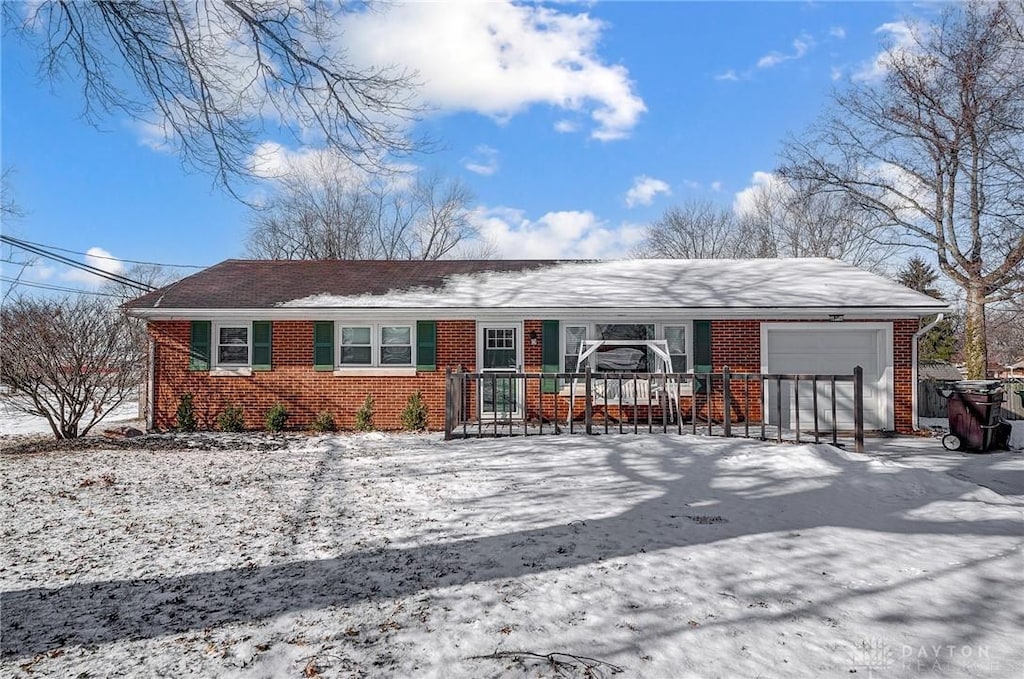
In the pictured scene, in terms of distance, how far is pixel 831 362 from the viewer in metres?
11.6

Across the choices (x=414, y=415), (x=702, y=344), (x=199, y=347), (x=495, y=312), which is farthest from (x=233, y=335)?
(x=702, y=344)

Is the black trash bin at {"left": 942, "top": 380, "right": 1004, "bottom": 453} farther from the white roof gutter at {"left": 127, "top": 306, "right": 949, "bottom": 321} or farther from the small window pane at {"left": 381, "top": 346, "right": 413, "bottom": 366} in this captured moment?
the small window pane at {"left": 381, "top": 346, "right": 413, "bottom": 366}

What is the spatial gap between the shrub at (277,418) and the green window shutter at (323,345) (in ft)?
3.39

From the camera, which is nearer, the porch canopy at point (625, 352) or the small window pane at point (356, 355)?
the porch canopy at point (625, 352)

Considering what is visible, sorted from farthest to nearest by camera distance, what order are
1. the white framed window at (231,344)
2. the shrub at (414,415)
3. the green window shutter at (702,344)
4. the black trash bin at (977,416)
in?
the white framed window at (231,344)
the green window shutter at (702,344)
the shrub at (414,415)
the black trash bin at (977,416)

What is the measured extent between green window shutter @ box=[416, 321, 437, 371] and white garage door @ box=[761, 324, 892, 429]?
643 cm

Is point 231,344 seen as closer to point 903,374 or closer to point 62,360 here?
point 62,360

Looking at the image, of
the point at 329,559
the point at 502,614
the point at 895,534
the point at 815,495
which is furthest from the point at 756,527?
the point at 329,559

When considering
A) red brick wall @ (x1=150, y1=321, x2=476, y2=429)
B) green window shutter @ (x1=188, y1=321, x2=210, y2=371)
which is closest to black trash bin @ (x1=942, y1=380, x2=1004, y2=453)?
red brick wall @ (x1=150, y1=321, x2=476, y2=429)

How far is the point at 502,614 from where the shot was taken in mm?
3289

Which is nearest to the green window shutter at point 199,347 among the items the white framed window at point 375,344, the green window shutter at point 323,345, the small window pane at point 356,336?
the green window shutter at point 323,345

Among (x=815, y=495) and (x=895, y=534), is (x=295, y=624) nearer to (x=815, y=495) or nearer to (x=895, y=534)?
(x=895, y=534)

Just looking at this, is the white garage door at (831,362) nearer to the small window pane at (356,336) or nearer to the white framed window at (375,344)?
the white framed window at (375,344)

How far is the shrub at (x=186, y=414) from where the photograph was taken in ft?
38.8
